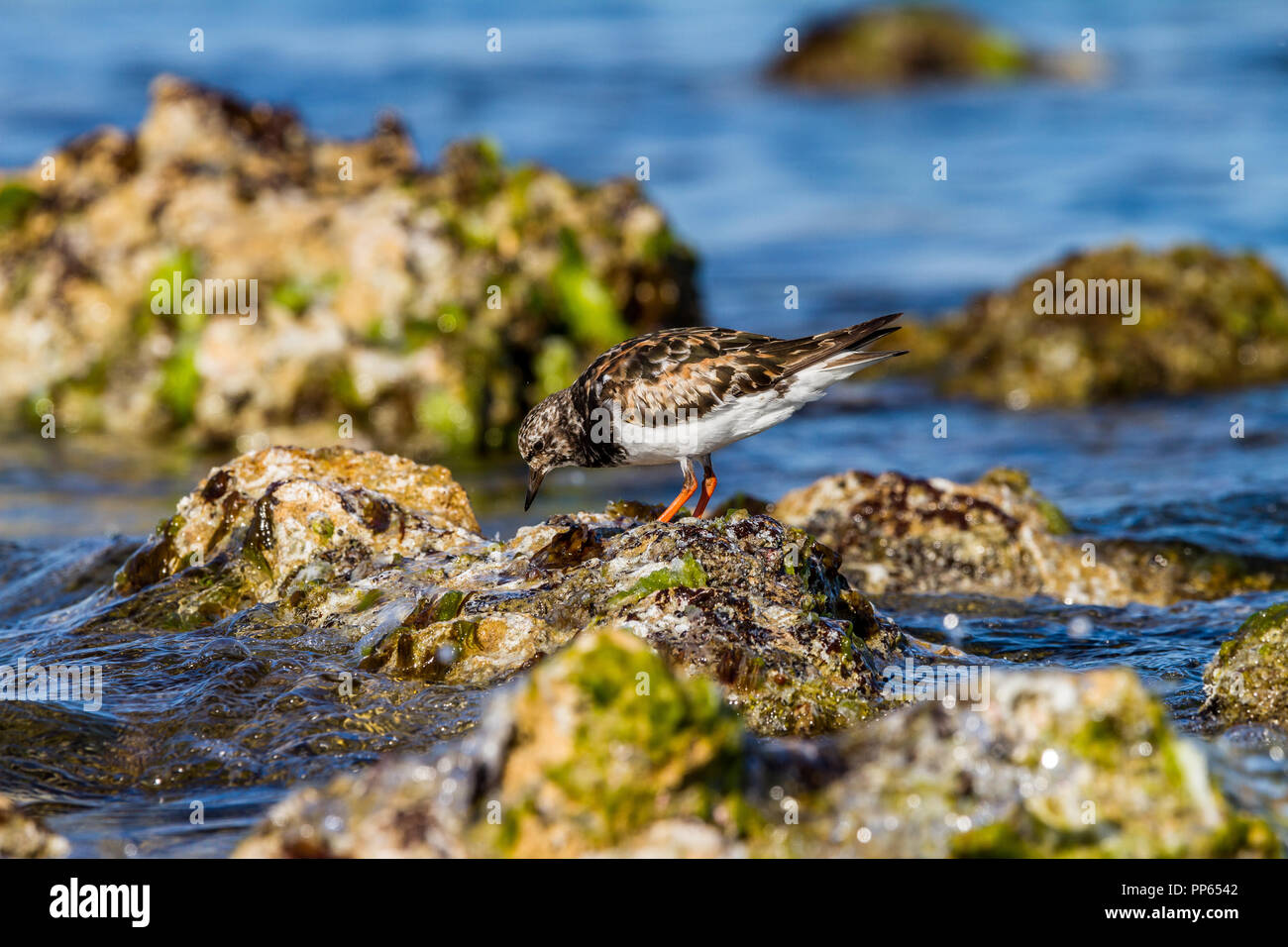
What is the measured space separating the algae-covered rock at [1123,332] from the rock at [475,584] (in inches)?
253

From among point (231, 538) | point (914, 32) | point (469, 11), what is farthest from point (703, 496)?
point (469, 11)

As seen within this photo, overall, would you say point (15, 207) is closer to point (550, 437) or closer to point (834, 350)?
point (550, 437)

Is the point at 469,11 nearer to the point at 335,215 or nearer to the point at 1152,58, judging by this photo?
the point at 1152,58

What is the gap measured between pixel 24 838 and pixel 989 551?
4673 mm

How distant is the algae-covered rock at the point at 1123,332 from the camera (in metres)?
11.5

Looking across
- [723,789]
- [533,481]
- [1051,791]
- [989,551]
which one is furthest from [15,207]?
[1051,791]

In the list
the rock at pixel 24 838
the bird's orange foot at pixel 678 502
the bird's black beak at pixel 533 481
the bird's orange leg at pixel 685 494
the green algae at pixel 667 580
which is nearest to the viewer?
the rock at pixel 24 838

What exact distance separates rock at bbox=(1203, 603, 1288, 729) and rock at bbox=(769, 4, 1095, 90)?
2308 centimetres

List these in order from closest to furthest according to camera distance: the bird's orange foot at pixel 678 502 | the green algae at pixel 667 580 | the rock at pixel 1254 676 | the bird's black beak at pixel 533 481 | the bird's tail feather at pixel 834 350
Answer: the rock at pixel 1254 676
the green algae at pixel 667 580
the bird's orange foot at pixel 678 502
the bird's tail feather at pixel 834 350
the bird's black beak at pixel 533 481

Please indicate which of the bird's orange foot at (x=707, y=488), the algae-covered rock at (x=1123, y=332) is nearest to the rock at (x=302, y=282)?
the algae-covered rock at (x=1123, y=332)

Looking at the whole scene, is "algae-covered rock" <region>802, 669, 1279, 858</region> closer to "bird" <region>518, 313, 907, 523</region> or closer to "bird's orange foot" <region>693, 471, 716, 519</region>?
"bird" <region>518, 313, 907, 523</region>

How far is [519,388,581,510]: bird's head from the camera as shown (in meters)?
6.53

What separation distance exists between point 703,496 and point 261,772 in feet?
9.22

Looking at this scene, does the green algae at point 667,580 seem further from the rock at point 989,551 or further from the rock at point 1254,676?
the rock at point 989,551
